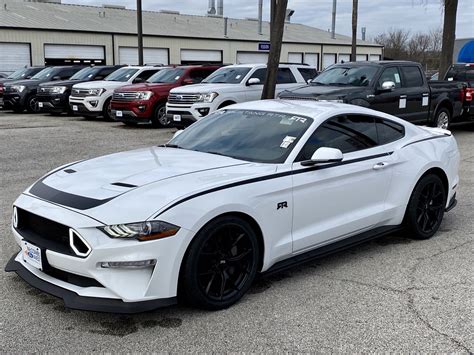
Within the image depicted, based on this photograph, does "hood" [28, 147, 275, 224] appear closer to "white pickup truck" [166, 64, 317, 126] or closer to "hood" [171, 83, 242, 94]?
"white pickup truck" [166, 64, 317, 126]

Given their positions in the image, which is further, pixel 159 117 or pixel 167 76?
pixel 167 76

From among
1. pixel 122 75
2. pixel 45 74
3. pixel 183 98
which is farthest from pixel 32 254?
pixel 45 74

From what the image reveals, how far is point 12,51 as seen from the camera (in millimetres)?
34188

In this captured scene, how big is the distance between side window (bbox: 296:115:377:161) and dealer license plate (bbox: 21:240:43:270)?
213 cm

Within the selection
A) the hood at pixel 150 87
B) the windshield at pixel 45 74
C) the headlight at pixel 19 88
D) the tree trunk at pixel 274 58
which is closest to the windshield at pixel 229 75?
the tree trunk at pixel 274 58

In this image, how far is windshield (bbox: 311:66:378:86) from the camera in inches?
476

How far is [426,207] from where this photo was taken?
5.82 m

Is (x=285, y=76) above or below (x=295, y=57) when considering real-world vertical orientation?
below

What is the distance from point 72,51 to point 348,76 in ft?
93.9

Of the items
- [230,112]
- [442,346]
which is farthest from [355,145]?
[442,346]

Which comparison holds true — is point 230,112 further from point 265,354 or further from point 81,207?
point 265,354

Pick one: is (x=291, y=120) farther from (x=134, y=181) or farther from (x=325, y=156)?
(x=134, y=181)

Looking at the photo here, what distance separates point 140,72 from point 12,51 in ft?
63.5

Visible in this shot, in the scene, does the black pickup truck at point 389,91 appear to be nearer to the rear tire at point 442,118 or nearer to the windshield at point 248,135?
the rear tire at point 442,118
